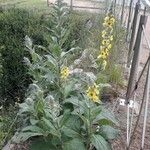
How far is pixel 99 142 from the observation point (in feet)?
11.5

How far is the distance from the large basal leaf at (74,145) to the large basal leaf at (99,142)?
90 millimetres

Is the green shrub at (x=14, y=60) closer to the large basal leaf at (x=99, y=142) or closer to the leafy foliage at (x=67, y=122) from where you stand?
the leafy foliage at (x=67, y=122)

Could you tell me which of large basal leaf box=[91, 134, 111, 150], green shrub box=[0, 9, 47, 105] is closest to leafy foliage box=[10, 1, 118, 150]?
large basal leaf box=[91, 134, 111, 150]

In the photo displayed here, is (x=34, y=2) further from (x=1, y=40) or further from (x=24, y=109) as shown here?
(x=24, y=109)

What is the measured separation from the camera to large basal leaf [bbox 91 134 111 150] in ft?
11.4

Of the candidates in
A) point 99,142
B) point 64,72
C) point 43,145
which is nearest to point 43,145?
point 43,145

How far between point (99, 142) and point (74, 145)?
0.62 feet

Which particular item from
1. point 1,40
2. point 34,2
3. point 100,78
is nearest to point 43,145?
point 100,78

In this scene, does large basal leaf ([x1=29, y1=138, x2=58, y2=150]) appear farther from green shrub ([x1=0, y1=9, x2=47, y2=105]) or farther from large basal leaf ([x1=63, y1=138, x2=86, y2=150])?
green shrub ([x1=0, y1=9, x2=47, y2=105])

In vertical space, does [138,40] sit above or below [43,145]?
above

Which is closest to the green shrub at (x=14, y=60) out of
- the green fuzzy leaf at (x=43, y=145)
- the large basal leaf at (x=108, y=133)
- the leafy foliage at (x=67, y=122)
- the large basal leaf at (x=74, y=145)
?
the leafy foliage at (x=67, y=122)

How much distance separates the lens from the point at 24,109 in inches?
149

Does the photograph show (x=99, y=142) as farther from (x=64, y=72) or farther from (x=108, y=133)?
(x=64, y=72)

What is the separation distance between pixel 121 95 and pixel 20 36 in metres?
2.68
